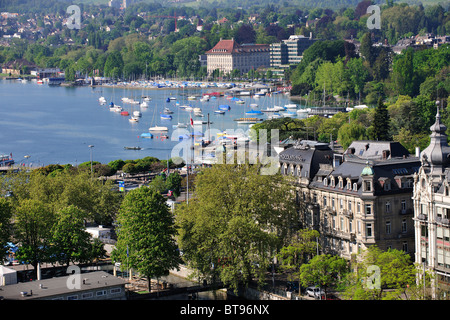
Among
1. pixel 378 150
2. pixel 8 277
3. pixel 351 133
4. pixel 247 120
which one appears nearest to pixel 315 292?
pixel 378 150

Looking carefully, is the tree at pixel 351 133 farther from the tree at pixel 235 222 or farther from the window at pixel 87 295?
the window at pixel 87 295

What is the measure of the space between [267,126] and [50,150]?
28.7 m

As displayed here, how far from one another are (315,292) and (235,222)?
484 cm

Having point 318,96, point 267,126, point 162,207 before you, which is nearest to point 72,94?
point 318,96

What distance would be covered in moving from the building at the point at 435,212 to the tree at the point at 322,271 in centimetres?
341

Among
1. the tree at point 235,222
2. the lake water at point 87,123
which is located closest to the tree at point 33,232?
the tree at point 235,222

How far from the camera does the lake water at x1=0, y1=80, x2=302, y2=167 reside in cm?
9750

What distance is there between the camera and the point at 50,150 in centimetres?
10044

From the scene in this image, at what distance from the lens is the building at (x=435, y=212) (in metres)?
37.1

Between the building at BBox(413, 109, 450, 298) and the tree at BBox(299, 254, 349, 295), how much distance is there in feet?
11.2

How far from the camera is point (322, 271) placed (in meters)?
39.7

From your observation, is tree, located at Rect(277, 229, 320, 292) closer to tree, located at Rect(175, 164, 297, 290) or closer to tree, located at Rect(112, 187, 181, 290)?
tree, located at Rect(175, 164, 297, 290)

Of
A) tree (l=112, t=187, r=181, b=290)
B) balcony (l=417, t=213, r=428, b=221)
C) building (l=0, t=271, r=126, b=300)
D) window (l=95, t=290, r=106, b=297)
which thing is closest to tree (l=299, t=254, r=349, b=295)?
balcony (l=417, t=213, r=428, b=221)
